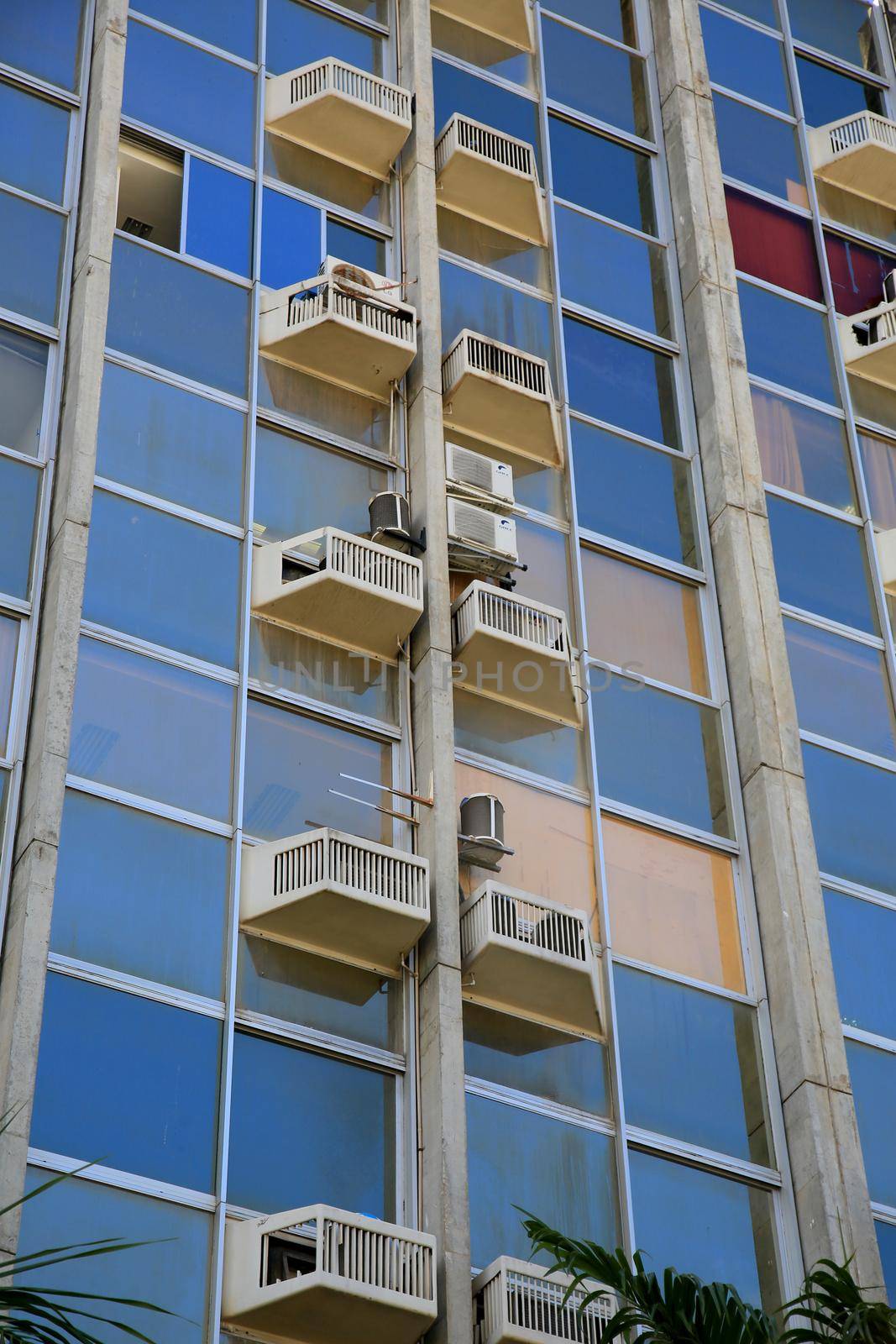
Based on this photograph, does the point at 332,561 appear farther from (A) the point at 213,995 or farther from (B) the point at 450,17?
(B) the point at 450,17

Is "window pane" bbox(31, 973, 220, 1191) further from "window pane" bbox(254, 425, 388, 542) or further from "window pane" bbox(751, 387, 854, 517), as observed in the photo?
"window pane" bbox(751, 387, 854, 517)

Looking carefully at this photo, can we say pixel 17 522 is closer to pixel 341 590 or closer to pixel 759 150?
pixel 341 590

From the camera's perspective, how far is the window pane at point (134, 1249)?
51.9 ft

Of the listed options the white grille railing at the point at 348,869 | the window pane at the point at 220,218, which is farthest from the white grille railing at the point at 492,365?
the white grille railing at the point at 348,869

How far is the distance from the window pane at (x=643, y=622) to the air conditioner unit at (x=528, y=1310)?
7.83 metres

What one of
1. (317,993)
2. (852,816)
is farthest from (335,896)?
(852,816)

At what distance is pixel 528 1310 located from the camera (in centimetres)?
1675

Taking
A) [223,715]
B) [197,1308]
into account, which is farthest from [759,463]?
[197,1308]

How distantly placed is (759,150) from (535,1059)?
1543 cm

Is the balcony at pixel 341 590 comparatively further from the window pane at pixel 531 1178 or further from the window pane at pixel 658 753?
the window pane at pixel 531 1178

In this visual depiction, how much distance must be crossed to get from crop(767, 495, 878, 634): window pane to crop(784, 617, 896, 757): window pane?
1.37 ft

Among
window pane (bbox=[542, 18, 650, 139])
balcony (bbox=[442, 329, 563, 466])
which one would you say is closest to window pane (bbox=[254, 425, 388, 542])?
balcony (bbox=[442, 329, 563, 466])

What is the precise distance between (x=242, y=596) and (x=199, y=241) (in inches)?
194

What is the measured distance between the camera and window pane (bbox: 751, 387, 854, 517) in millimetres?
25609
